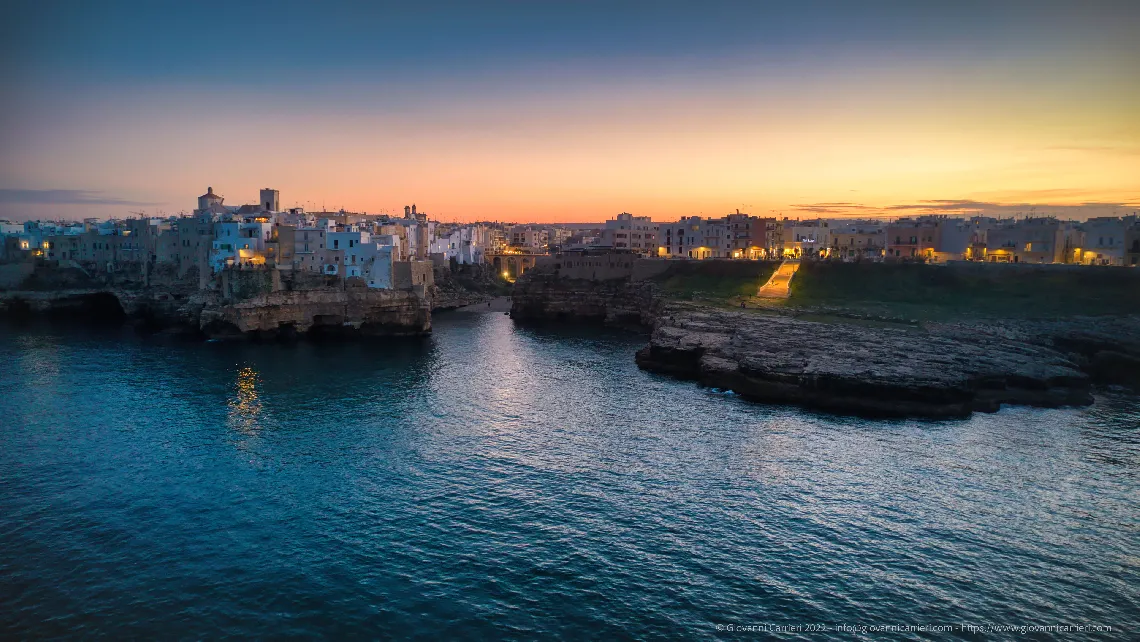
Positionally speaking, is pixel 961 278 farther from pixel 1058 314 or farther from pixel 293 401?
pixel 293 401

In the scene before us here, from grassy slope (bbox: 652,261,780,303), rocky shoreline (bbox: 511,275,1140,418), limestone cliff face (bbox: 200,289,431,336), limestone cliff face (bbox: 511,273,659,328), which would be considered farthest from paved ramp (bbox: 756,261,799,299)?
limestone cliff face (bbox: 200,289,431,336)

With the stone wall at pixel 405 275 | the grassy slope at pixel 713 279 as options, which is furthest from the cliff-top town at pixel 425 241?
the grassy slope at pixel 713 279

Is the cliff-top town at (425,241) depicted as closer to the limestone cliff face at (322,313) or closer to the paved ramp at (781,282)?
the limestone cliff face at (322,313)

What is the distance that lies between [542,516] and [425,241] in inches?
3509

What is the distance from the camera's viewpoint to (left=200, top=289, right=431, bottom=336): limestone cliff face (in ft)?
240

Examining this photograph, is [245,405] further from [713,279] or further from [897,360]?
[713,279]

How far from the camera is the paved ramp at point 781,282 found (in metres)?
86.6

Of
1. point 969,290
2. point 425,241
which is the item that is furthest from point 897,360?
point 425,241

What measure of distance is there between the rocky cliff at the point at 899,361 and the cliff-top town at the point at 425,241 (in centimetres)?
3687

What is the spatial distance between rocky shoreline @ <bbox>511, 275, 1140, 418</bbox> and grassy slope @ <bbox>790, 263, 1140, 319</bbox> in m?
5.87

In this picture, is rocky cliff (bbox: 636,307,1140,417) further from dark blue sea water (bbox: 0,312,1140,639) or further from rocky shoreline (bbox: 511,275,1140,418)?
dark blue sea water (bbox: 0,312,1140,639)

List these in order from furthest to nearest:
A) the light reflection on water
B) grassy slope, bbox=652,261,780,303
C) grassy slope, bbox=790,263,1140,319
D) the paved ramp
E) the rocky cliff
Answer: grassy slope, bbox=652,261,780,303
the paved ramp
grassy slope, bbox=790,263,1140,319
the rocky cliff
the light reflection on water

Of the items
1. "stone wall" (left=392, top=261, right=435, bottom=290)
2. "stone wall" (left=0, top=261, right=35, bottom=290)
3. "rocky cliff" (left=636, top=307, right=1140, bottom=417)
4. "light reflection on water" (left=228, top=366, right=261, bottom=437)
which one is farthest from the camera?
"stone wall" (left=0, top=261, right=35, bottom=290)

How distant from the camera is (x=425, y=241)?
112 metres
